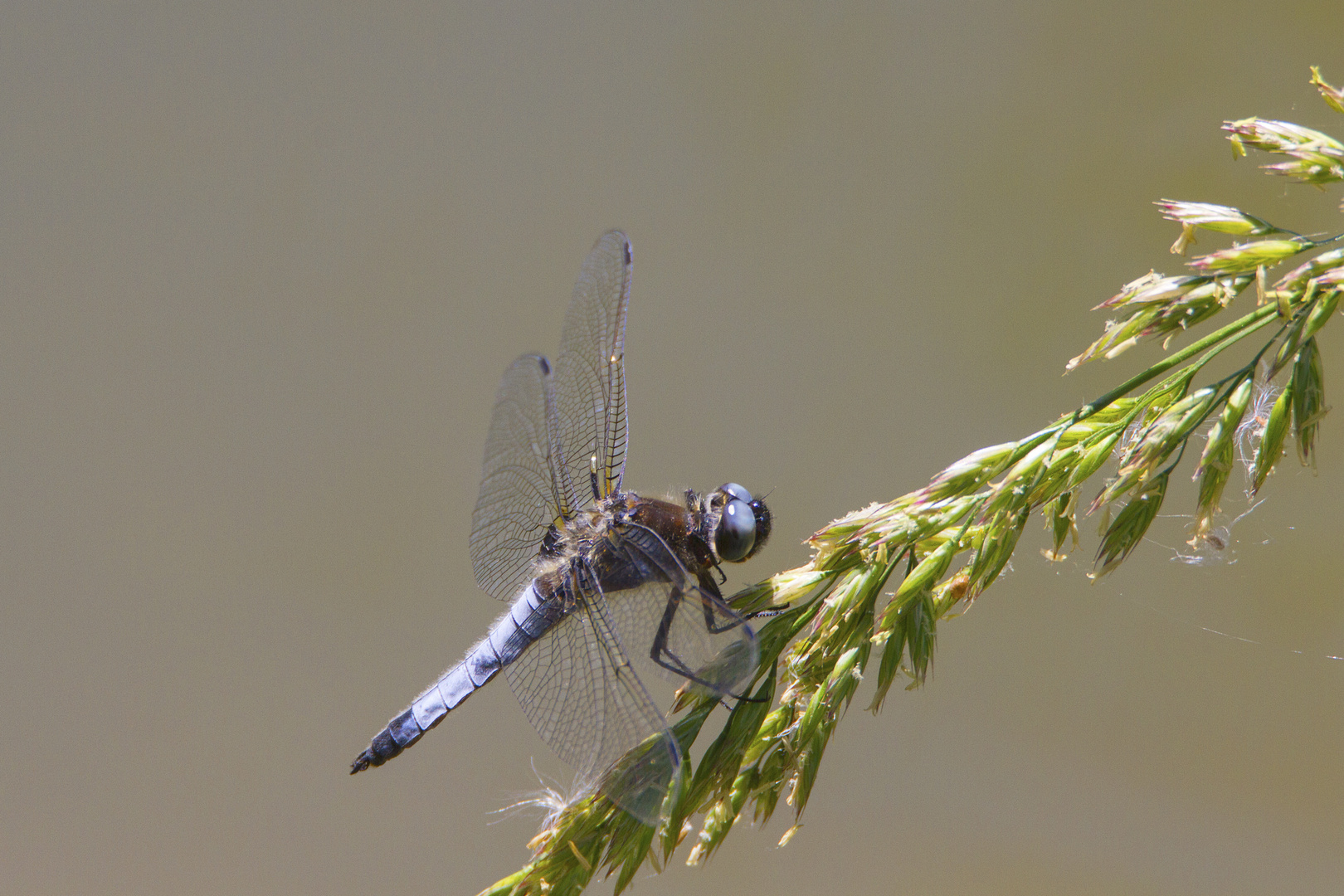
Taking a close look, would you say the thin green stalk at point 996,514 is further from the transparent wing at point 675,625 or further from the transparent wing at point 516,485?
the transparent wing at point 516,485

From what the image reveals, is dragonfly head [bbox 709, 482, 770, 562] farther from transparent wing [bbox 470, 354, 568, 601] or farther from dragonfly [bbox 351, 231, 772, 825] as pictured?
transparent wing [bbox 470, 354, 568, 601]

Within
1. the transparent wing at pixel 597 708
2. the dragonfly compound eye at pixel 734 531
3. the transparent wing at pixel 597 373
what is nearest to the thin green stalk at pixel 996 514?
the transparent wing at pixel 597 708

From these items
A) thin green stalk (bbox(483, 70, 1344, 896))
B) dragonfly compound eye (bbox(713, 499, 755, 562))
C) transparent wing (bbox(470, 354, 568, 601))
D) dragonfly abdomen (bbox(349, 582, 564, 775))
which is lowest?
thin green stalk (bbox(483, 70, 1344, 896))

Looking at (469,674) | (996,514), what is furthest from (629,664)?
(996,514)

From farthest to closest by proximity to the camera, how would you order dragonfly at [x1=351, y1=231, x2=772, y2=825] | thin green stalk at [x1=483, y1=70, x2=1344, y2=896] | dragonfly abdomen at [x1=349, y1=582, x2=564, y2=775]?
dragonfly abdomen at [x1=349, y1=582, x2=564, y2=775] < dragonfly at [x1=351, y1=231, x2=772, y2=825] < thin green stalk at [x1=483, y1=70, x2=1344, y2=896]

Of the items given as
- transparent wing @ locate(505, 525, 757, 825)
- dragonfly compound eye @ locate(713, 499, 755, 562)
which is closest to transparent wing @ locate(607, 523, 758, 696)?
transparent wing @ locate(505, 525, 757, 825)

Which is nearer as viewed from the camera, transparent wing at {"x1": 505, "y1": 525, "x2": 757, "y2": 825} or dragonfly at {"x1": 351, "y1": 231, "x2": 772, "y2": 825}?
transparent wing at {"x1": 505, "y1": 525, "x2": 757, "y2": 825}

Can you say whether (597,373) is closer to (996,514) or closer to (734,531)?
(734,531)
